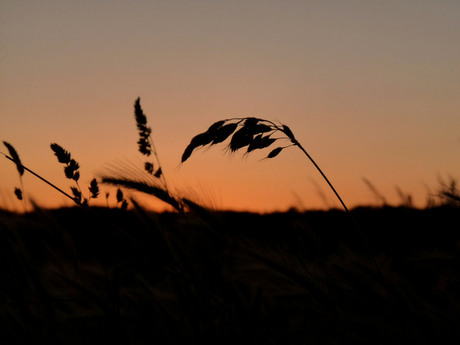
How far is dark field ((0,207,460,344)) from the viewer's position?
4.70ft

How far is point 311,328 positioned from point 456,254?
0.72 meters

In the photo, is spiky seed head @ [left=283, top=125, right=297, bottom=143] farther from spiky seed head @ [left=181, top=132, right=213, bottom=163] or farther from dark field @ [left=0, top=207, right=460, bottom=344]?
dark field @ [left=0, top=207, right=460, bottom=344]

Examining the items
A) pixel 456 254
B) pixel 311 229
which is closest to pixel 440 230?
pixel 311 229

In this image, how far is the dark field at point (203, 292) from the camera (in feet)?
4.70

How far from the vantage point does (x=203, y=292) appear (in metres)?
1.56

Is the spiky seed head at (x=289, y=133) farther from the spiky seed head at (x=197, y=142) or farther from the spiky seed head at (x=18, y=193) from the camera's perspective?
the spiky seed head at (x=18, y=193)

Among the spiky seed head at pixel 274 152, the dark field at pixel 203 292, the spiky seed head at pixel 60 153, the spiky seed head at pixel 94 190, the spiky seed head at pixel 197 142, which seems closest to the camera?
the dark field at pixel 203 292

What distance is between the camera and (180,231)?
1.75 metres

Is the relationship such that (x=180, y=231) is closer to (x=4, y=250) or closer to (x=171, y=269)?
(x=171, y=269)

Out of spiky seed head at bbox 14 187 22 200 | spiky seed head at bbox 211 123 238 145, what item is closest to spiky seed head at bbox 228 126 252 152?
spiky seed head at bbox 211 123 238 145

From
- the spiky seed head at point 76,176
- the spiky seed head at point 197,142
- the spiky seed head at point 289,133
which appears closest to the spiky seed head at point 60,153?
the spiky seed head at point 76,176

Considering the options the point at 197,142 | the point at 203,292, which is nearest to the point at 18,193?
the point at 197,142

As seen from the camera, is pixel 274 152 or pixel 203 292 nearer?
pixel 203 292

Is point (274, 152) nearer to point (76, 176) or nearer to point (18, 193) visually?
point (76, 176)
